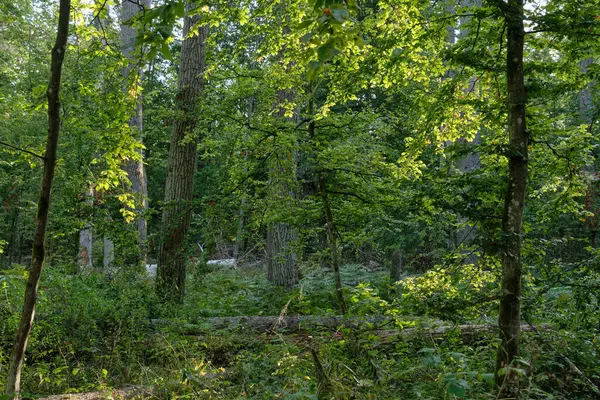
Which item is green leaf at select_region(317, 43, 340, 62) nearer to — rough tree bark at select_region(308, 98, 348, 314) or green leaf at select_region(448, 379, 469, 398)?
green leaf at select_region(448, 379, 469, 398)

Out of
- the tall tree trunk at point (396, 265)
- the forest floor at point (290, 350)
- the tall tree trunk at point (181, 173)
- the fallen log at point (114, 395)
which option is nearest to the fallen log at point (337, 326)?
the forest floor at point (290, 350)

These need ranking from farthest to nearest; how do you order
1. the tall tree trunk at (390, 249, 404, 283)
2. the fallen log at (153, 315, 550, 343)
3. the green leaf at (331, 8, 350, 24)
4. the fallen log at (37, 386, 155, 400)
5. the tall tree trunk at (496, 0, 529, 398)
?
the tall tree trunk at (390, 249, 404, 283)
the fallen log at (153, 315, 550, 343)
the fallen log at (37, 386, 155, 400)
the tall tree trunk at (496, 0, 529, 398)
the green leaf at (331, 8, 350, 24)

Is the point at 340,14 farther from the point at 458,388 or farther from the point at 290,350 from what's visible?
the point at 290,350

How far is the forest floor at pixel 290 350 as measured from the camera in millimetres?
3859

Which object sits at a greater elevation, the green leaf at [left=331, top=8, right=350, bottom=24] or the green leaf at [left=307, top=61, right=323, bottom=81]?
the green leaf at [left=331, top=8, right=350, bottom=24]

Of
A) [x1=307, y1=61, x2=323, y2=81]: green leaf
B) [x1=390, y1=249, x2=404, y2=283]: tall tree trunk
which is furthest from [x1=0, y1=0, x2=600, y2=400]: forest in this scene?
[x1=390, y1=249, x2=404, y2=283]: tall tree trunk

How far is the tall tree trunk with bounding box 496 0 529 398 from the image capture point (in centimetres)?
370

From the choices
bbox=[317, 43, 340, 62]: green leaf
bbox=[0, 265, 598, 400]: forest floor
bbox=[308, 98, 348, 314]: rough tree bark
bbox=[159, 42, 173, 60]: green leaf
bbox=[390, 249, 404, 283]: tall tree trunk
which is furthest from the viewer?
bbox=[390, 249, 404, 283]: tall tree trunk

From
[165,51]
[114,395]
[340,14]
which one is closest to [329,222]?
[114,395]

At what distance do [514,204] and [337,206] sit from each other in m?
3.60

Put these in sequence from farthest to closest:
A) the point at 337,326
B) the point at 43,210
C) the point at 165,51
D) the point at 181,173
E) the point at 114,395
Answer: the point at 181,173, the point at 337,326, the point at 114,395, the point at 43,210, the point at 165,51

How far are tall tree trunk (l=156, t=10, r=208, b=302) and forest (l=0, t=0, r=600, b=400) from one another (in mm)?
37

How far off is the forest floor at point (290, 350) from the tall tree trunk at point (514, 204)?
0.18 m

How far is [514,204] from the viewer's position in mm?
3750
